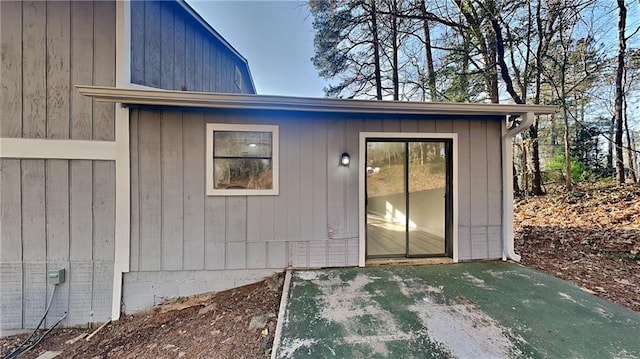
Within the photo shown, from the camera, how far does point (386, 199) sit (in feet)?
13.2

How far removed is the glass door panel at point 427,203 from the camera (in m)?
4.00

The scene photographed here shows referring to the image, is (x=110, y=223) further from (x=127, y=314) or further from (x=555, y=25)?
(x=555, y=25)

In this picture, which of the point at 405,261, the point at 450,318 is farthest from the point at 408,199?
the point at 450,318

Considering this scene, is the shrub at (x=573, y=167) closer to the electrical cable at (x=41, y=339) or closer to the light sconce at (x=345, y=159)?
the light sconce at (x=345, y=159)

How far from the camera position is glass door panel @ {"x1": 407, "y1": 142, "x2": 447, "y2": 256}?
4.00 m

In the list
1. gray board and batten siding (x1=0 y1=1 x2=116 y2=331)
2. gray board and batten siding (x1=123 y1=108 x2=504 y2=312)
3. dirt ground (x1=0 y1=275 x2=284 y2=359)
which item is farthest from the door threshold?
gray board and batten siding (x1=0 y1=1 x2=116 y2=331)

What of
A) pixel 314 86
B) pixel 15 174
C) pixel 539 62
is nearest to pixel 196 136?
pixel 15 174

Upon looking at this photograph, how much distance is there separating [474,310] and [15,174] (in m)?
5.70

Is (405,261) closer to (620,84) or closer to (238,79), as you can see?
(238,79)

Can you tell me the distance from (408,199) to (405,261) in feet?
3.13

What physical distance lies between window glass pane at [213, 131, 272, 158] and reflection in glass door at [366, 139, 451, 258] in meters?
1.62

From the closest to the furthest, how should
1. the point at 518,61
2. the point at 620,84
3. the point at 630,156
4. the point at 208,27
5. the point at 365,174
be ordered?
the point at 365,174, the point at 208,27, the point at 620,84, the point at 518,61, the point at 630,156

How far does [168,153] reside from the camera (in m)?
3.45

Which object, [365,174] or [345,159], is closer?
[345,159]
